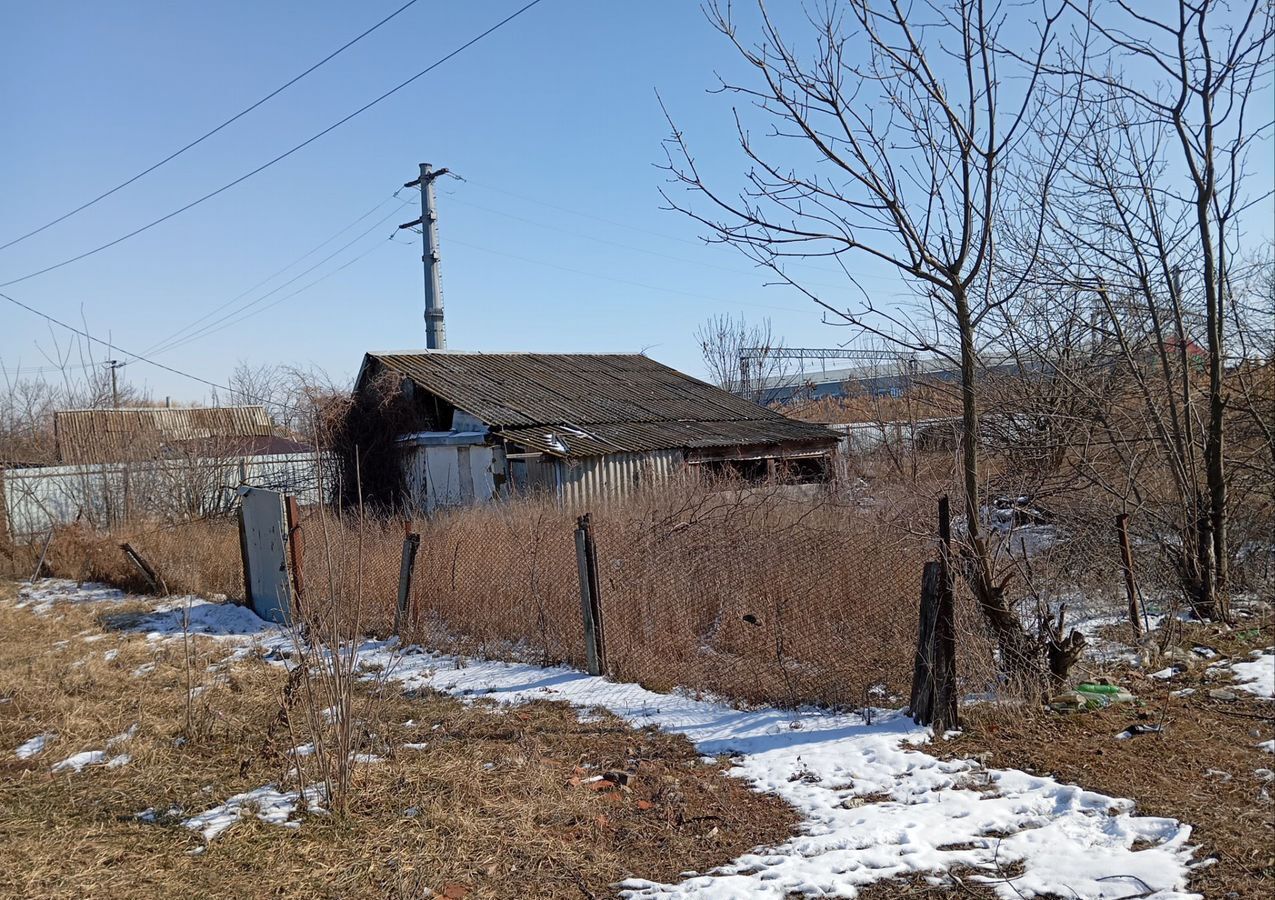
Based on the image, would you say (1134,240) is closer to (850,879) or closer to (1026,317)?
(1026,317)

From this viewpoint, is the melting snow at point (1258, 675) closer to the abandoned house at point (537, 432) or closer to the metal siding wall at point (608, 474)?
the abandoned house at point (537, 432)

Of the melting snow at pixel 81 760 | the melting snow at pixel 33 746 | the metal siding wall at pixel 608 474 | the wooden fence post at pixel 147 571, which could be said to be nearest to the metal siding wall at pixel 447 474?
the metal siding wall at pixel 608 474

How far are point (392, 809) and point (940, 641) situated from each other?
3.46m

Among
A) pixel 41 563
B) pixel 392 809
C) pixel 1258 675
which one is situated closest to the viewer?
pixel 392 809

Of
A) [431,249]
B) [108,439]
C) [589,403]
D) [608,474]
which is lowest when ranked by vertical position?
[608,474]

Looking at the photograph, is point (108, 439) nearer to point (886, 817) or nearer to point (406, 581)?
point (406, 581)

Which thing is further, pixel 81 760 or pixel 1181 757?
pixel 81 760

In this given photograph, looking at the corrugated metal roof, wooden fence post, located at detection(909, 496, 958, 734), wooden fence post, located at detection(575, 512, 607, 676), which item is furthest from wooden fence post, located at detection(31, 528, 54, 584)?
wooden fence post, located at detection(909, 496, 958, 734)

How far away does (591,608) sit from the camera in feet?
25.2

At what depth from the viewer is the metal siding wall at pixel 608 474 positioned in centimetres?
1823

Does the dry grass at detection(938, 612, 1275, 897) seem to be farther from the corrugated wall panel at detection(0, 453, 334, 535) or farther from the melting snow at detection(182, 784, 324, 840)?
the corrugated wall panel at detection(0, 453, 334, 535)

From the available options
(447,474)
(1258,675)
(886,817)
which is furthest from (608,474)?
(886,817)

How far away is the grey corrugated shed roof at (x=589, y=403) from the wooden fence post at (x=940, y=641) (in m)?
12.7

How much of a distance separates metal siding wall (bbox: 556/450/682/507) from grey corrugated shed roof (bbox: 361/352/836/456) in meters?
0.25
